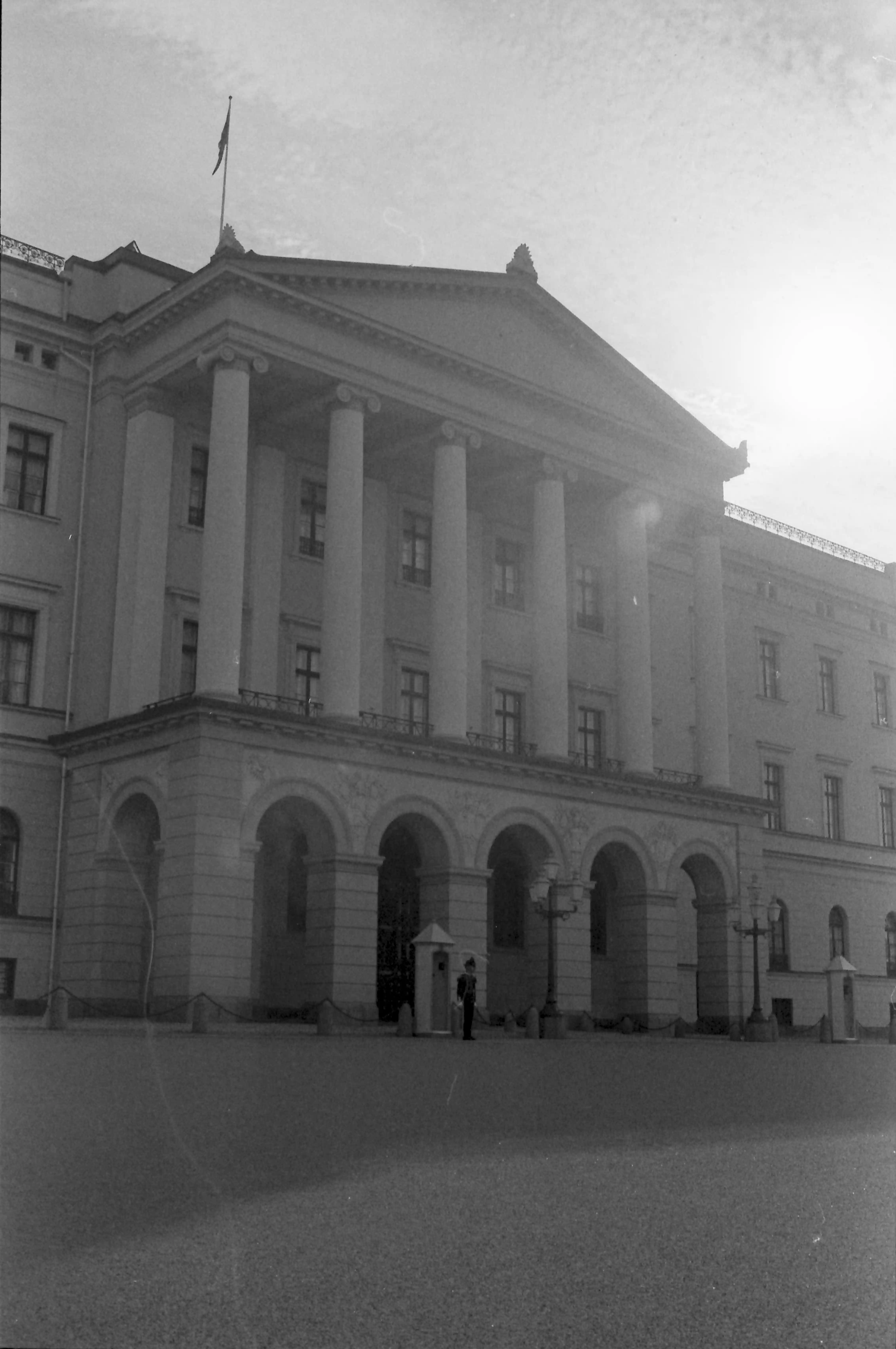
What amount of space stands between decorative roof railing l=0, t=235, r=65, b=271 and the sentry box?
2135 centimetres

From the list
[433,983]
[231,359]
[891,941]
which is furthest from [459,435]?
[891,941]

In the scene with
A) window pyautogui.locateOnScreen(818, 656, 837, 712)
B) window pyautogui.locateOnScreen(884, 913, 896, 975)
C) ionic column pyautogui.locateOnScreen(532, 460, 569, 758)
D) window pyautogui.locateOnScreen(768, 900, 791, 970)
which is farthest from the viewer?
window pyautogui.locateOnScreen(818, 656, 837, 712)

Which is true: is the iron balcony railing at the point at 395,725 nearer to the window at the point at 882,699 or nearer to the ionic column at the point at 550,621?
the ionic column at the point at 550,621

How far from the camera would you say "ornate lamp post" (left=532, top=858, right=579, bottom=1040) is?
3634 centimetres

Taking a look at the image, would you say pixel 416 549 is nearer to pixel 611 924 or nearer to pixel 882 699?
pixel 611 924

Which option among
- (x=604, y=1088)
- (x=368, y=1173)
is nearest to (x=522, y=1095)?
(x=604, y=1088)

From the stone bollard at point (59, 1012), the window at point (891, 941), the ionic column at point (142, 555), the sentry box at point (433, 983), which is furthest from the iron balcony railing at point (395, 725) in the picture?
the window at point (891, 941)

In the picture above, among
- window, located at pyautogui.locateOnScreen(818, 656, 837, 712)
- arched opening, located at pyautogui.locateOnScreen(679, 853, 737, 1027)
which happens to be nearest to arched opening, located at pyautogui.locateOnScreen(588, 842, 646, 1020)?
arched opening, located at pyautogui.locateOnScreen(679, 853, 737, 1027)

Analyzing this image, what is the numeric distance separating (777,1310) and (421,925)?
3562 cm

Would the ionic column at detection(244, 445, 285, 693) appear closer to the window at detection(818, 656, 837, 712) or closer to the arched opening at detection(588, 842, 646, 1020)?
the arched opening at detection(588, 842, 646, 1020)

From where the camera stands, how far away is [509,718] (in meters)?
48.4

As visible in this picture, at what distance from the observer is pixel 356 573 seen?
40.4 metres

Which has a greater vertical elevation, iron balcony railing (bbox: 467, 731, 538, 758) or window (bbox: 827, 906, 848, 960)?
iron balcony railing (bbox: 467, 731, 538, 758)

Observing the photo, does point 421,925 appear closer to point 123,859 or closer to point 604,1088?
point 123,859
